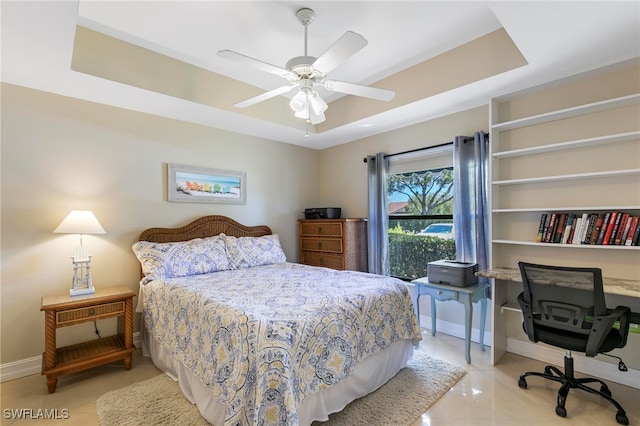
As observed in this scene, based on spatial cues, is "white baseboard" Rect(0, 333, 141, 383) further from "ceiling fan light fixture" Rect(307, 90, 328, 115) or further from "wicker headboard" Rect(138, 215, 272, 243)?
"ceiling fan light fixture" Rect(307, 90, 328, 115)

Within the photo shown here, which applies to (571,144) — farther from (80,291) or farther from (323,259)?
(80,291)

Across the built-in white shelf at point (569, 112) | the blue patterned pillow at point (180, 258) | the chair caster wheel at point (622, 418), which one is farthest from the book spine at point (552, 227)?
the blue patterned pillow at point (180, 258)

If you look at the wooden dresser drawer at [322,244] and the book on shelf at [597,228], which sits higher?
the book on shelf at [597,228]

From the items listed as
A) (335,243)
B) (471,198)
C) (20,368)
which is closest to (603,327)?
(471,198)

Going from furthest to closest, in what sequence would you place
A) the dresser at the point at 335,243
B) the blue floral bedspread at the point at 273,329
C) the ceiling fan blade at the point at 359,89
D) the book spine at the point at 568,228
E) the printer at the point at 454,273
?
the dresser at the point at 335,243 < the printer at the point at 454,273 < the book spine at the point at 568,228 < the ceiling fan blade at the point at 359,89 < the blue floral bedspread at the point at 273,329

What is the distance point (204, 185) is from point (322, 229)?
1.63 m

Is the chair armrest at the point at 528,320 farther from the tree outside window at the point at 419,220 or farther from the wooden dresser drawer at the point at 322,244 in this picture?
the wooden dresser drawer at the point at 322,244

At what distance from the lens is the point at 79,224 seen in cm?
253

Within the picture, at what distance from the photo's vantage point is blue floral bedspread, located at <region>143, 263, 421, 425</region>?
1.49m

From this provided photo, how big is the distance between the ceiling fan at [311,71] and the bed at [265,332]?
139 centimetres

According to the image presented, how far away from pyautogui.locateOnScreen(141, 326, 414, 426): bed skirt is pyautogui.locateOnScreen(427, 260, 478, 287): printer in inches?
28.7

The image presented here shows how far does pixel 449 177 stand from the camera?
11.5 ft

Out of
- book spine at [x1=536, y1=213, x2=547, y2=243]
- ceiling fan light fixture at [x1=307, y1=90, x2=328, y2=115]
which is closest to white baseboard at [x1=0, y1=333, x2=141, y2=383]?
ceiling fan light fixture at [x1=307, y1=90, x2=328, y2=115]

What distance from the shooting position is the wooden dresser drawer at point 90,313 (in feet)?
7.69
